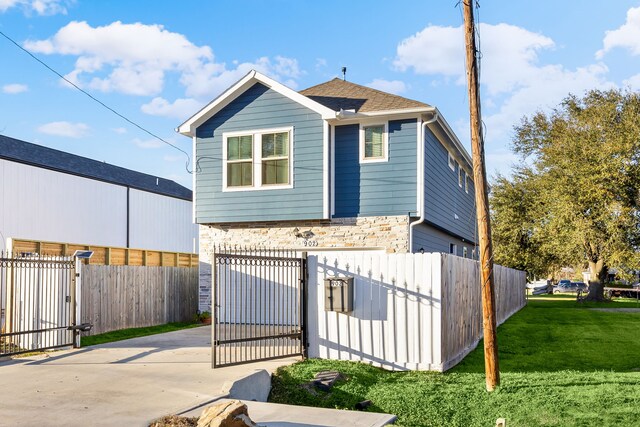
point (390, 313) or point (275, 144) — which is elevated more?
point (275, 144)

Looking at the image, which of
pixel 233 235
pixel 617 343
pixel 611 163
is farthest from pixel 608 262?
pixel 233 235

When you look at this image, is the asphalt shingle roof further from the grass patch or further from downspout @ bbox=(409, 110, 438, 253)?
the grass patch

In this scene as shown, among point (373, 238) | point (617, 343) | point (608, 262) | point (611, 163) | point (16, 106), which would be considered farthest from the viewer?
point (608, 262)

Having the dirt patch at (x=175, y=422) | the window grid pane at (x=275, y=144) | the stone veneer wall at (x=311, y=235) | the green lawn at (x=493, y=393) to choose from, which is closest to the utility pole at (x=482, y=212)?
the green lawn at (x=493, y=393)

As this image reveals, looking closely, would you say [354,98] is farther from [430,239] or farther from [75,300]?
[75,300]

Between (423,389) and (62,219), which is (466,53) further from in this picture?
(62,219)

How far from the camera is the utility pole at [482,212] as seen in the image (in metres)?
8.62

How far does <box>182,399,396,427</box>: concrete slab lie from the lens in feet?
21.2

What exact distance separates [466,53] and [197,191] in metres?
10.5

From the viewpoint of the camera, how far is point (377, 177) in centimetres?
1622


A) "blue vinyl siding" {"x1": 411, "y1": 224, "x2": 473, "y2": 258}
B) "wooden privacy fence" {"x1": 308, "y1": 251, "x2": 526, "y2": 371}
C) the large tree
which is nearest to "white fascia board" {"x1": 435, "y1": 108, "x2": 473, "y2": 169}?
"blue vinyl siding" {"x1": 411, "y1": 224, "x2": 473, "y2": 258}

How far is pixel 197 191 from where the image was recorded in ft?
58.1

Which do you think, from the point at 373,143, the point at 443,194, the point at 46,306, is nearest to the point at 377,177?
the point at 373,143

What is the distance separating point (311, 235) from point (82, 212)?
1273cm
